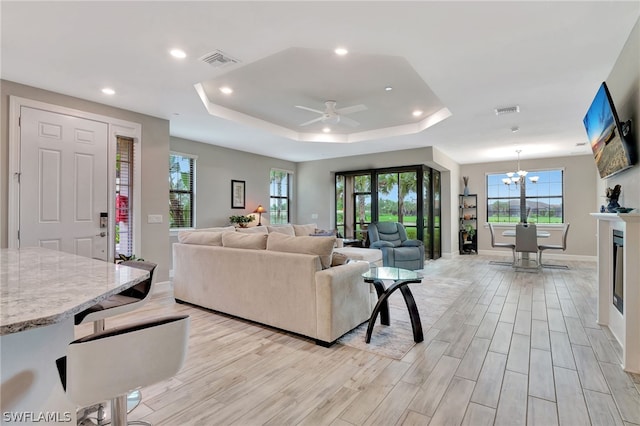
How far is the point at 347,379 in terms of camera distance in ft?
7.34

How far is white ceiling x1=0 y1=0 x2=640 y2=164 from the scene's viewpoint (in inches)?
89.0

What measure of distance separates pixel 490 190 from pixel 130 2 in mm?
9097

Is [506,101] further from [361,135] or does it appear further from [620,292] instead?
[361,135]

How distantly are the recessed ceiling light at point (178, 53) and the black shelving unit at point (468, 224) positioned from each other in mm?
8131

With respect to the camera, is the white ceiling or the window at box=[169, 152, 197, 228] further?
the window at box=[169, 152, 197, 228]

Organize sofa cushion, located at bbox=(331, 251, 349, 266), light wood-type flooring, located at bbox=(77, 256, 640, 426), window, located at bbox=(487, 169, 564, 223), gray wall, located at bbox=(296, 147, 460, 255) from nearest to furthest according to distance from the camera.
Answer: light wood-type flooring, located at bbox=(77, 256, 640, 426) → sofa cushion, located at bbox=(331, 251, 349, 266) → gray wall, located at bbox=(296, 147, 460, 255) → window, located at bbox=(487, 169, 564, 223)

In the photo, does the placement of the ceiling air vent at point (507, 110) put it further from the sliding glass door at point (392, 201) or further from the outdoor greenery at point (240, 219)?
the outdoor greenery at point (240, 219)

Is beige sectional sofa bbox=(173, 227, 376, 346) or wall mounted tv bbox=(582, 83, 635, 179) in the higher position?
wall mounted tv bbox=(582, 83, 635, 179)

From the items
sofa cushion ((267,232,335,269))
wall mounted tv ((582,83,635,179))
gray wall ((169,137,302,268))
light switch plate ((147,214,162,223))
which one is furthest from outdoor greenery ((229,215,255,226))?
wall mounted tv ((582,83,635,179))

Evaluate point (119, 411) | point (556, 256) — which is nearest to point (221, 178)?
point (119, 411)

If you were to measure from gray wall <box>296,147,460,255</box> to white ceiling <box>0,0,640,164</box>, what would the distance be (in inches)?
79.0

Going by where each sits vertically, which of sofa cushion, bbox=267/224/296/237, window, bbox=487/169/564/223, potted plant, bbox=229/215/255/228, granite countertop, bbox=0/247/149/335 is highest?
window, bbox=487/169/564/223

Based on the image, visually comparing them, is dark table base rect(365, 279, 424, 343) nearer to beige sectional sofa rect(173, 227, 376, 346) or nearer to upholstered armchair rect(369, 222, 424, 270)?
beige sectional sofa rect(173, 227, 376, 346)

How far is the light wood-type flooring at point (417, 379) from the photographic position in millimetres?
1844
